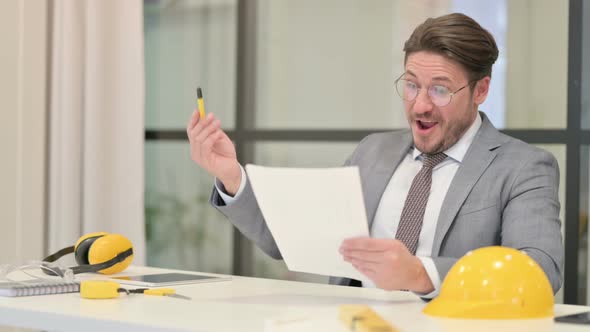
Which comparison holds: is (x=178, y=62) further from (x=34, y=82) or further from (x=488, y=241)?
(x=488, y=241)

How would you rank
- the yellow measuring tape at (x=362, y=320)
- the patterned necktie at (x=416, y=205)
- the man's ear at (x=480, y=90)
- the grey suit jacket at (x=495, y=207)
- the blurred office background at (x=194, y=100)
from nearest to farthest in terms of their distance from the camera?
the yellow measuring tape at (x=362, y=320) < the grey suit jacket at (x=495, y=207) < the patterned necktie at (x=416, y=205) < the man's ear at (x=480, y=90) < the blurred office background at (x=194, y=100)

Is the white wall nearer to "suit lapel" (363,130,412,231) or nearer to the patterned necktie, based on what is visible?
"suit lapel" (363,130,412,231)

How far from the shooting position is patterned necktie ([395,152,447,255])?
220cm

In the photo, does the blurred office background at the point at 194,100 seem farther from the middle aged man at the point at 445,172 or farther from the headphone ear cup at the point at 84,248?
the headphone ear cup at the point at 84,248

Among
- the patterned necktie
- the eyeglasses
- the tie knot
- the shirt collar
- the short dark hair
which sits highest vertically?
the short dark hair

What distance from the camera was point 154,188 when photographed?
13.1ft

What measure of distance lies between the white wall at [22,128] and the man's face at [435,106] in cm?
190

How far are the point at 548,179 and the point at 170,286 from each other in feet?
3.14

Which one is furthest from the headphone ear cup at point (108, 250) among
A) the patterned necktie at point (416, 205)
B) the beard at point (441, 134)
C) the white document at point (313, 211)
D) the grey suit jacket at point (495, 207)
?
the beard at point (441, 134)

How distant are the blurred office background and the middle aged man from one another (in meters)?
0.97

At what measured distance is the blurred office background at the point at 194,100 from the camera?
3.46 metres

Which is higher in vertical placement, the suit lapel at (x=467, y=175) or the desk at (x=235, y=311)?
the suit lapel at (x=467, y=175)

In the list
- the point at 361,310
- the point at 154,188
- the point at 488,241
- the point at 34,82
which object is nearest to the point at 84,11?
the point at 34,82

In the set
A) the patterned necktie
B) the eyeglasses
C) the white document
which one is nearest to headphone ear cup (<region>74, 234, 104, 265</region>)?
the white document
